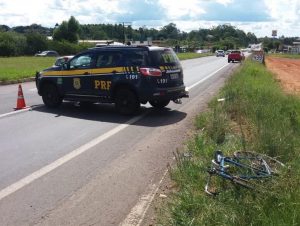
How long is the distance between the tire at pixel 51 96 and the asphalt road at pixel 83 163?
702 millimetres

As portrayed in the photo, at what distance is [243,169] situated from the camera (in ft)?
18.4

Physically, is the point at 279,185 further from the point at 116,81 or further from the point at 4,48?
the point at 4,48

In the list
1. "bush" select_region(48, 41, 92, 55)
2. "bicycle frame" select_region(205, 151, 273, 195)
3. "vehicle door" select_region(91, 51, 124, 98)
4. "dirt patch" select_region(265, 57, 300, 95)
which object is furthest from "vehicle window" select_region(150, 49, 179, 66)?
"bush" select_region(48, 41, 92, 55)

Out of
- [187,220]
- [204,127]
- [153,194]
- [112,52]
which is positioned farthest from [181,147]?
[112,52]

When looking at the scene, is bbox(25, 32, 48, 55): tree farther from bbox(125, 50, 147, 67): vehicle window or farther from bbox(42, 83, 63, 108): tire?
bbox(125, 50, 147, 67): vehicle window

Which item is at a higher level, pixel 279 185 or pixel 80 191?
pixel 279 185

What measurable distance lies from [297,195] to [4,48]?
7559cm

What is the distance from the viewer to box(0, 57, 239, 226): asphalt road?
17.8 ft

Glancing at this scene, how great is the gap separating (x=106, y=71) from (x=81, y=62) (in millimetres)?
985

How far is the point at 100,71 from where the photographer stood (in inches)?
497

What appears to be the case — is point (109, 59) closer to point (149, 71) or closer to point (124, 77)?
point (124, 77)

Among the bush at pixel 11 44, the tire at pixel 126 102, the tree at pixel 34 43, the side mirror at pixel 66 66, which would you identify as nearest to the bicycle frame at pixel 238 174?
the tire at pixel 126 102

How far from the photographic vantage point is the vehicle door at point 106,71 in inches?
486

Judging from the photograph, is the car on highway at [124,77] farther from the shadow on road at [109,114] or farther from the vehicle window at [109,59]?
the shadow on road at [109,114]
